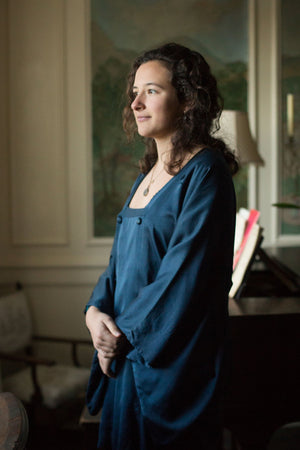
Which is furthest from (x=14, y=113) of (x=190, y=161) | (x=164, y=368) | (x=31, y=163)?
(x=164, y=368)

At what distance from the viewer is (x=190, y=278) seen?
117 centimetres

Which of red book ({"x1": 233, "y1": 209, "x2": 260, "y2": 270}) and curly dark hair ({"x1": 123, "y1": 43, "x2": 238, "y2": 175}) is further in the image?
red book ({"x1": 233, "y1": 209, "x2": 260, "y2": 270})

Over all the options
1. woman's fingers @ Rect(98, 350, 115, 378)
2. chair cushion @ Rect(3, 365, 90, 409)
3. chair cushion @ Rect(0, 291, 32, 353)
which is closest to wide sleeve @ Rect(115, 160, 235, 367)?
woman's fingers @ Rect(98, 350, 115, 378)

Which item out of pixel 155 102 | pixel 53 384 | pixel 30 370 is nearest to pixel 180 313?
pixel 155 102

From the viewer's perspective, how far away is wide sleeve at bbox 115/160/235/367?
1.16 m

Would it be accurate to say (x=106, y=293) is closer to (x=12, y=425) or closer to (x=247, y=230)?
(x=12, y=425)

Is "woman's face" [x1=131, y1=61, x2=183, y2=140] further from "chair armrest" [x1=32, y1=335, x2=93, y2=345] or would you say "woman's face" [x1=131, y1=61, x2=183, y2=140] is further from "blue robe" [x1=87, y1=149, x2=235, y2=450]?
"chair armrest" [x1=32, y1=335, x2=93, y2=345]

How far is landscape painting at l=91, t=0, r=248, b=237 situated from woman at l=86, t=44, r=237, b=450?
2020 millimetres

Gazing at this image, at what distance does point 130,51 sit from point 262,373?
8.48 ft

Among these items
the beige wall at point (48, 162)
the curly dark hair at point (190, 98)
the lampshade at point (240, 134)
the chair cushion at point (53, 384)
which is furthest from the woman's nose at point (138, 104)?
the beige wall at point (48, 162)

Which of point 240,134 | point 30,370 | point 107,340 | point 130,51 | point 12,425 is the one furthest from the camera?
point 130,51

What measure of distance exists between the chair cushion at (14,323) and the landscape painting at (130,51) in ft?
2.49

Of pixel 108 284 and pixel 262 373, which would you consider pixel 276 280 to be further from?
pixel 108 284

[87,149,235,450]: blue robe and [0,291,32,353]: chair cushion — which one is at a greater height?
[87,149,235,450]: blue robe
